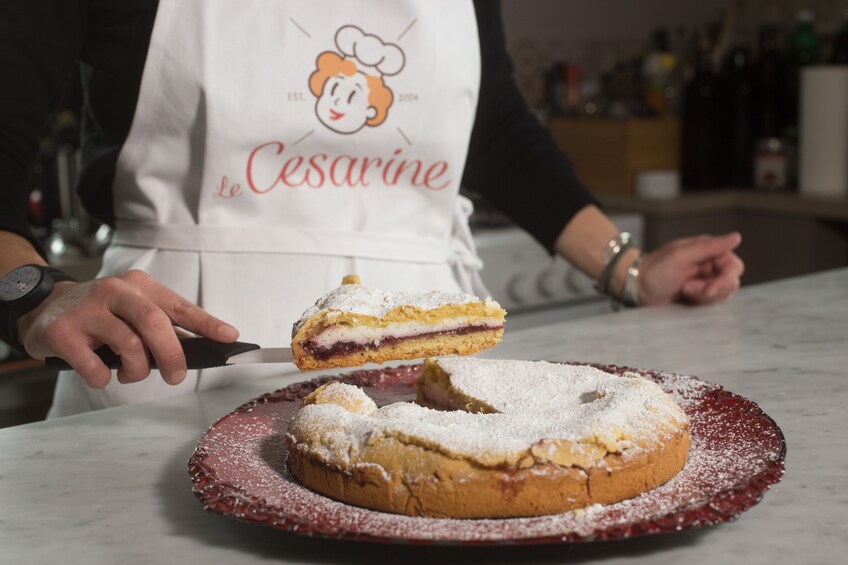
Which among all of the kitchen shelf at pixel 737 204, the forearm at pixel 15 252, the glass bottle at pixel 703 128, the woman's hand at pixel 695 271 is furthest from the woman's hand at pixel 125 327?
the glass bottle at pixel 703 128

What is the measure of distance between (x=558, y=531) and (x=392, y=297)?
0.29m

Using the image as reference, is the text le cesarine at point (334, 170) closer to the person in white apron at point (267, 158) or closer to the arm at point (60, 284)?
the person in white apron at point (267, 158)

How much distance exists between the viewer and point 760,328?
127cm

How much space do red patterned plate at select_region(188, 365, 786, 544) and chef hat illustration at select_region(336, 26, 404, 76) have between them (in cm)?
51

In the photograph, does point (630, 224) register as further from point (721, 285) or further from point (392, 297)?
point (392, 297)

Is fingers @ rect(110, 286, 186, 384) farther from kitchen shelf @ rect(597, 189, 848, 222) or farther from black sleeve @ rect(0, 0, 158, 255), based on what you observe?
kitchen shelf @ rect(597, 189, 848, 222)

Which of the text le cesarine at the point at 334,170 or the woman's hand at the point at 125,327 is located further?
the text le cesarine at the point at 334,170

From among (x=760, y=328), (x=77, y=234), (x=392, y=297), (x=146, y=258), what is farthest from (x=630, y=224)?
(x=392, y=297)

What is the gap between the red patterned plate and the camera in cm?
62

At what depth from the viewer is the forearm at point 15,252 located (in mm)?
1028

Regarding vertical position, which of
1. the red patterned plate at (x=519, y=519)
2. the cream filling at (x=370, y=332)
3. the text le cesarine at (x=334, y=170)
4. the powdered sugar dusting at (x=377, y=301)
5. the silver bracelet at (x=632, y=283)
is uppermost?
the text le cesarine at (x=334, y=170)

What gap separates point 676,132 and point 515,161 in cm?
181

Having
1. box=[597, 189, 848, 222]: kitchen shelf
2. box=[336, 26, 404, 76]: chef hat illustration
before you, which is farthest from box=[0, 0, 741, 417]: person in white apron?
box=[597, 189, 848, 222]: kitchen shelf

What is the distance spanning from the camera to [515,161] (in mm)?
1534
